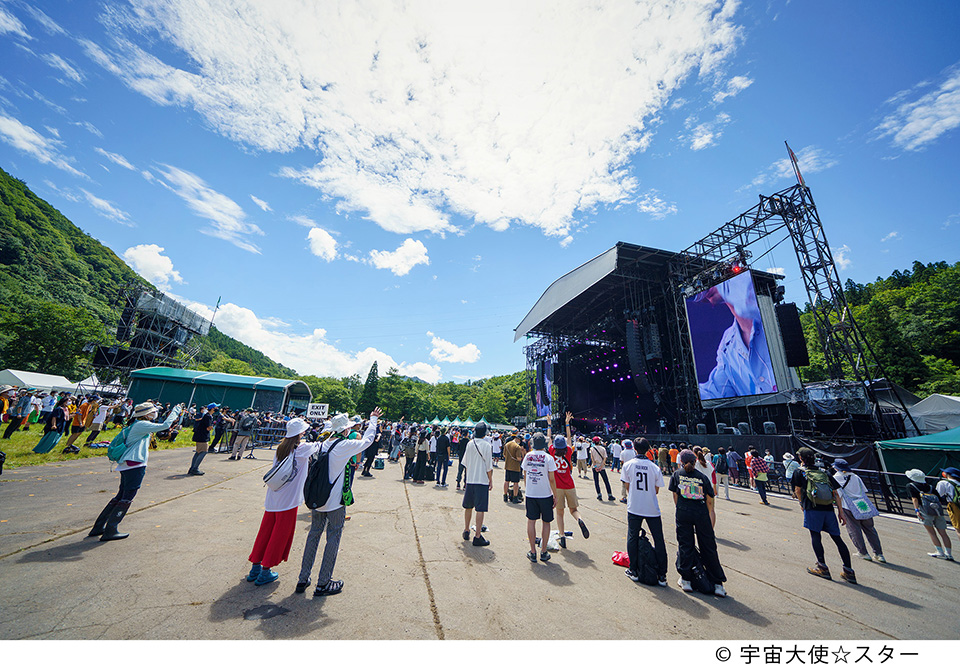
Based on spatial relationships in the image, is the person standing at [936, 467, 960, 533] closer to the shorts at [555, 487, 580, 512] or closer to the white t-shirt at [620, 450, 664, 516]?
the white t-shirt at [620, 450, 664, 516]

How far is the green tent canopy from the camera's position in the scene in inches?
420

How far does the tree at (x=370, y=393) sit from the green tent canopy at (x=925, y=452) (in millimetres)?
52500

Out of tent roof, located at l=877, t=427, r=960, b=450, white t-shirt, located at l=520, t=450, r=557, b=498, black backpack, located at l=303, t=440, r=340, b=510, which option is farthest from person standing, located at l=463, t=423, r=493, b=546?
tent roof, located at l=877, t=427, r=960, b=450

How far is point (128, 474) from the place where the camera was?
455cm

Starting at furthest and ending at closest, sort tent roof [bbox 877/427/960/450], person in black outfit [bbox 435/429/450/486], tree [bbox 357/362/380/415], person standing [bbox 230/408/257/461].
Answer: tree [bbox 357/362/380/415] → person standing [bbox 230/408/257/461] → person in black outfit [bbox 435/429/450/486] → tent roof [bbox 877/427/960/450]

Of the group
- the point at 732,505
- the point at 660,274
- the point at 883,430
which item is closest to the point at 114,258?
the point at 660,274

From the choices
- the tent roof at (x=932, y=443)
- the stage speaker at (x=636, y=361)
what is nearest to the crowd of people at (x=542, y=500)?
the tent roof at (x=932, y=443)

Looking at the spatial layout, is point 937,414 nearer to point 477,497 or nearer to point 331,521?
point 477,497

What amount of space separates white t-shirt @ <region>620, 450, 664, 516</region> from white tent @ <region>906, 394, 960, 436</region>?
19.1 meters

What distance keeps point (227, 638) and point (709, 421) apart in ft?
82.2

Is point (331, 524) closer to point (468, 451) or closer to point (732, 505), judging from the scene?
point (468, 451)

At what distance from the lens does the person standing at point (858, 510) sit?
18.5 ft

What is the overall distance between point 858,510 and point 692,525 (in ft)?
12.6

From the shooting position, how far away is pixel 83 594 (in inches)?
121
